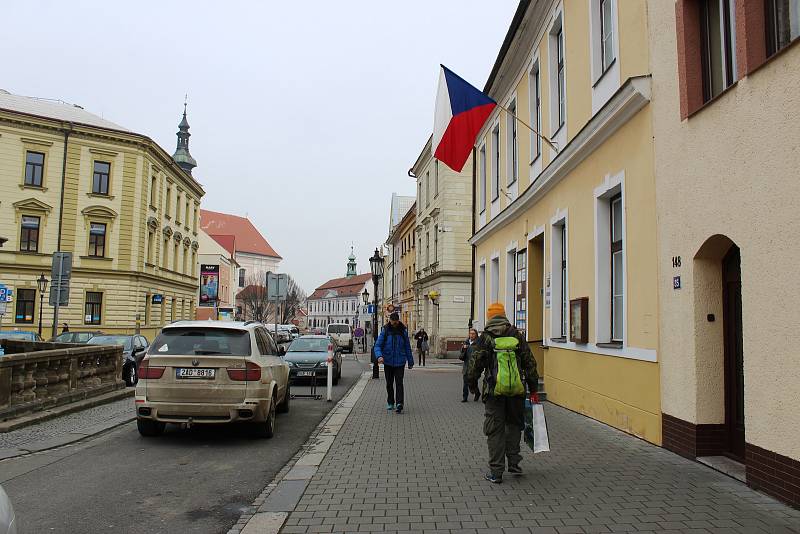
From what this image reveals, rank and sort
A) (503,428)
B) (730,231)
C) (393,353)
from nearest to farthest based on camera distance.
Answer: (730,231) < (503,428) < (393,353)

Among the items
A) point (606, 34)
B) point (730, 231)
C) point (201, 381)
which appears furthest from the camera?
point (606, 34)

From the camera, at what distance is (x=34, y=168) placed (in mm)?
38344

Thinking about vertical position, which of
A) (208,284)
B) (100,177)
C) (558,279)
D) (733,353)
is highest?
(100,177)

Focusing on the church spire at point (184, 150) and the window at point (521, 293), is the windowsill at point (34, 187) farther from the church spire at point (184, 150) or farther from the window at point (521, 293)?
the church spire at point (184, 150)

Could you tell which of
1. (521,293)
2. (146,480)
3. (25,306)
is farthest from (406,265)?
(146,480)

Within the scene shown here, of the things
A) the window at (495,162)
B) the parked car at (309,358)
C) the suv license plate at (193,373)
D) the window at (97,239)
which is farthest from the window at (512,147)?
the window at (97,239)

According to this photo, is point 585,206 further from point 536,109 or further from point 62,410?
point 62,410

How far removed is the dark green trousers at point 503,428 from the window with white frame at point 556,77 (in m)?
7.74

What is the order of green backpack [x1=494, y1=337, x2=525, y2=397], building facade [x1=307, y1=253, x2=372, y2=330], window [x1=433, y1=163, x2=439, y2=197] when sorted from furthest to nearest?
1. building facade [x1=307, y1=253, x2=372, y2=330]
2. window [x1=433, y1=163, x2=439, y2=197]
3. green backpack [x1=494, y1=337, x2=525, y2=397]

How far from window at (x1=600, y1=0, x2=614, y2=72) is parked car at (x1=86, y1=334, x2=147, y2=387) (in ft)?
42.6

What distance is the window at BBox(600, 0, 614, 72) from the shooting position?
31.8 feet

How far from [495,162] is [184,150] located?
68628 mm

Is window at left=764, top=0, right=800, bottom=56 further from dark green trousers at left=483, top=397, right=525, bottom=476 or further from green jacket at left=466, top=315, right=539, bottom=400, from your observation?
dark green trousers at left=483, top=397, right=525, bottom=476

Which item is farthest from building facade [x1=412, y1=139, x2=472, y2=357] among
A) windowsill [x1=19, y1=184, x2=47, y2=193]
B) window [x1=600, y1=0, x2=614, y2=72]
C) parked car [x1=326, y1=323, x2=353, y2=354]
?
windowsill [x1=19, y1=184, x2=47, y2=193]
